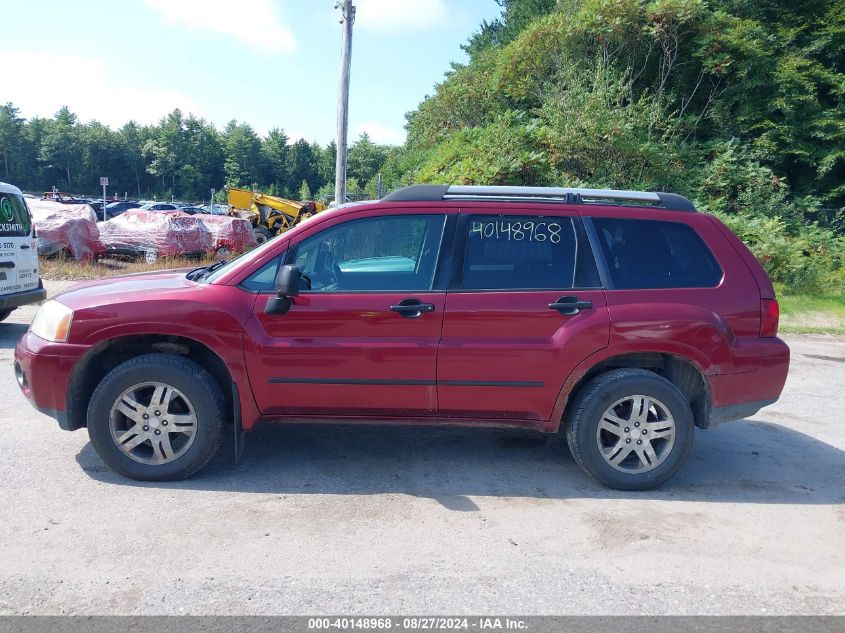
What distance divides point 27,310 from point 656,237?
10.7 meters

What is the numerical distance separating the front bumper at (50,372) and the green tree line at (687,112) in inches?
531

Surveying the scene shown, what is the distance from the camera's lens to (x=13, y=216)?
28.2 feet

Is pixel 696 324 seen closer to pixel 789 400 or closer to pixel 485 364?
pixel 485 364

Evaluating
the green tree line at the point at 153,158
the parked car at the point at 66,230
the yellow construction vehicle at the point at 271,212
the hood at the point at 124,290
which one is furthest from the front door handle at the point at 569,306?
the green tree line at the point at 153,158

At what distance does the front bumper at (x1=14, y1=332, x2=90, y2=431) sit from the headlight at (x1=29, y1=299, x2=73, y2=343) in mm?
46

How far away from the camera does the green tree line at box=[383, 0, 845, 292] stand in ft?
57.9

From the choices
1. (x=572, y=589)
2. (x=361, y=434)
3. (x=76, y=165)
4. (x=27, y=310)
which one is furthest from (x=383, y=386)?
(x=76, y=165)

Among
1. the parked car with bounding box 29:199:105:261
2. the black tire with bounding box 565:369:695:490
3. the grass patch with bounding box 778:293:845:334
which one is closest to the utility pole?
the parked car with bounding box 29:199:105:261

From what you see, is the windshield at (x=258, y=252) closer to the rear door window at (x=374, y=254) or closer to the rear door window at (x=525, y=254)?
the rear door window at (x=374, y=254)

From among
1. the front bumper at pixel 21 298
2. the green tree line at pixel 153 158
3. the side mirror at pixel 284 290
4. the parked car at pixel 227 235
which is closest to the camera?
the side mirror at pixel 284 290

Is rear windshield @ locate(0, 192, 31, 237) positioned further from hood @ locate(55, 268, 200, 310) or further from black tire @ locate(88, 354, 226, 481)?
black tire @ locate(88, 354, 226, 481)

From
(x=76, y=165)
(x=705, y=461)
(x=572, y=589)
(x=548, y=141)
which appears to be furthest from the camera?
(x=76, y=165)

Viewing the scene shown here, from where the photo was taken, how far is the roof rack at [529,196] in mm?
4340

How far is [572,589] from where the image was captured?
10.1 feet
